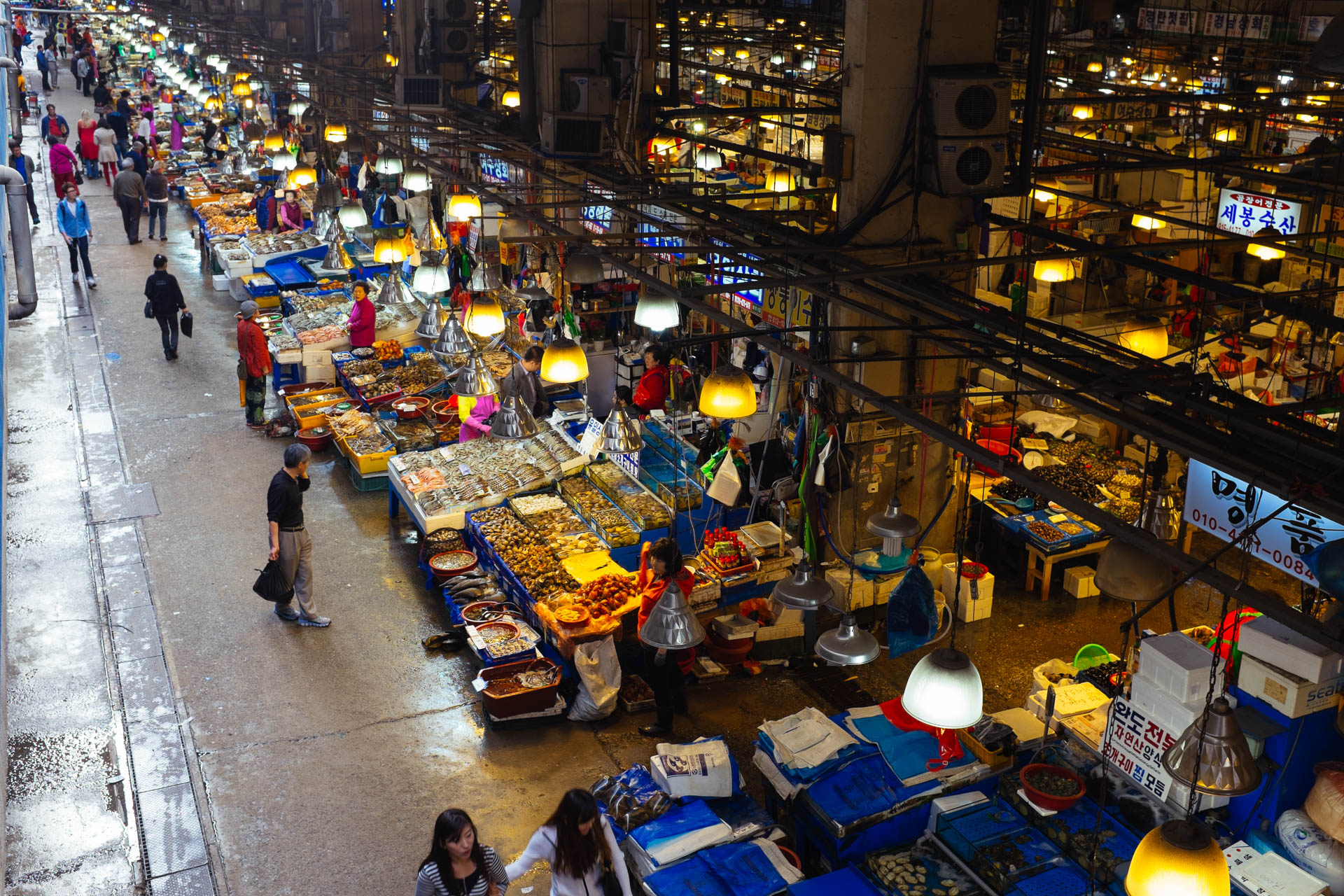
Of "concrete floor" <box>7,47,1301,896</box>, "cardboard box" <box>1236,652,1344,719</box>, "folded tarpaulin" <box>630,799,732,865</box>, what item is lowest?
"concrete floor" <box>7,47,1301,896</box>

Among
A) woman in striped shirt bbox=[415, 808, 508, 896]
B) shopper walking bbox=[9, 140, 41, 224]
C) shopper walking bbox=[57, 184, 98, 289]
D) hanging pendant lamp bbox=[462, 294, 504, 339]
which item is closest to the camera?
woman in striped shirt bbox=[415, 808, 508, 896]

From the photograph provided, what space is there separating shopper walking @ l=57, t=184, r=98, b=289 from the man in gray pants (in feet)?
39.5

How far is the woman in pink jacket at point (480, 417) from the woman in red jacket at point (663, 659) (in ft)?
14.0

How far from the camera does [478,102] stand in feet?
59.8

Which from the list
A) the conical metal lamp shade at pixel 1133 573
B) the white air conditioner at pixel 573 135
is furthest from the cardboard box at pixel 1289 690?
the white air conditioner at pixel 573 135

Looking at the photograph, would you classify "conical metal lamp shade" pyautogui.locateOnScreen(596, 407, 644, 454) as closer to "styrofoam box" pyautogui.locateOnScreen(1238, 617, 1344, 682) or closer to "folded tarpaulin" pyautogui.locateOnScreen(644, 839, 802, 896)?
"folded tarpaulin" pyautogui.locateOnScreen(644, 839, 802, 896)

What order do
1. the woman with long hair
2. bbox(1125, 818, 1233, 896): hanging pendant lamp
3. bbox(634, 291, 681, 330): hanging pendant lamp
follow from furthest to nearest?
1. bbox(634, 291, 681, 330): hanging pendant lamp
2. the woman with long hair
3. bbox(1125, 818, 1233, 896): hanging pendant lamp

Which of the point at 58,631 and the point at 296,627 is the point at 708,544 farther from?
the point at 58,631

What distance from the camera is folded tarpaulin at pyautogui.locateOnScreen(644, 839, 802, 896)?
641 centimetres

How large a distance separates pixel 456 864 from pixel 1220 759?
339cm

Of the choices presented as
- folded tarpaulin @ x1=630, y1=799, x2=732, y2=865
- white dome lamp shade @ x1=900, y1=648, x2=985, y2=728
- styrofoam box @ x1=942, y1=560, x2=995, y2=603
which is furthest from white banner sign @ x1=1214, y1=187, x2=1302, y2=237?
folded tarpaulin @ x1=630, y1=799, x2=732, y2=865

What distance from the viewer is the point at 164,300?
16469 mm

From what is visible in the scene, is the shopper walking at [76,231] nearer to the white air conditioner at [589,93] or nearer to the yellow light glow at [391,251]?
the yellow light glow at [391,251]

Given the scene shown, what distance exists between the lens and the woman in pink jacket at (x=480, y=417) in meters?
12.8
